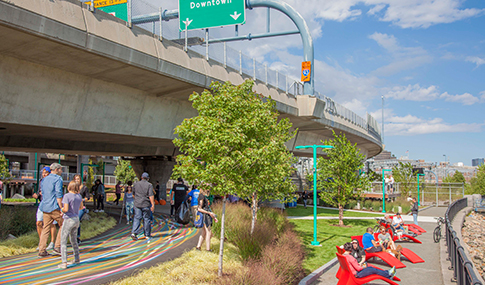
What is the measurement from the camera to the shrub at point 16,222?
10.5 metres

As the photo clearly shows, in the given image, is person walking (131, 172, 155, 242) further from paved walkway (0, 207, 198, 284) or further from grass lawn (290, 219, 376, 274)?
grass lawn (290, 219, 376, 274)

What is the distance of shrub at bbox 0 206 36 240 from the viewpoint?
1045cm

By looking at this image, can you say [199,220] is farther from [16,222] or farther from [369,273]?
[16,222]

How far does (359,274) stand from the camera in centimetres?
832

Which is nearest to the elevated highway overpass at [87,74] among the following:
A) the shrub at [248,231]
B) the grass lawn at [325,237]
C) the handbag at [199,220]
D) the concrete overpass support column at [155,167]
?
the shrub at [248,231]

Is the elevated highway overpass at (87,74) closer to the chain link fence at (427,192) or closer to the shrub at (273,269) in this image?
the shrub at (273,269)

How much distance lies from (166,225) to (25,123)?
21.7ft

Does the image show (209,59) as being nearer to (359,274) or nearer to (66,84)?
(66,84)

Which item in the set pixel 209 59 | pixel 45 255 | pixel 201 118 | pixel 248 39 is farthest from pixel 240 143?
pixel 248 39

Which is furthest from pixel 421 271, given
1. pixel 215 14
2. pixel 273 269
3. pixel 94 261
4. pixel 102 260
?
pixel 215 14

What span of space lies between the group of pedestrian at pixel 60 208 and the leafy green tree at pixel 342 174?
48.8ft

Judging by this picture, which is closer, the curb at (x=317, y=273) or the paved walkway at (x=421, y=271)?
the curb at (x=317, y=273)

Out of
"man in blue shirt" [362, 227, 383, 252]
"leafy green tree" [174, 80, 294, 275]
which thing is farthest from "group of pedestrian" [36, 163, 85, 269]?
"man in blue shirt" [362, 227, 383, 252]

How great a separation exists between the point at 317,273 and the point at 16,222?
356 inches
